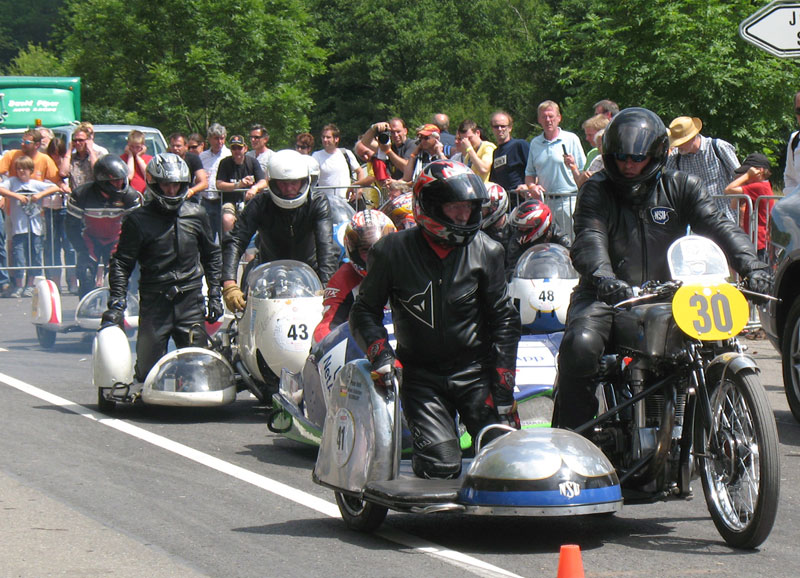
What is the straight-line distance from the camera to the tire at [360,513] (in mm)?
6008

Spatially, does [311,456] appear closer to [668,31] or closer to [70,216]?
[70,216]

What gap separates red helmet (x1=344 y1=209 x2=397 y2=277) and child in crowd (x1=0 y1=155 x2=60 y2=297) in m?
10.2

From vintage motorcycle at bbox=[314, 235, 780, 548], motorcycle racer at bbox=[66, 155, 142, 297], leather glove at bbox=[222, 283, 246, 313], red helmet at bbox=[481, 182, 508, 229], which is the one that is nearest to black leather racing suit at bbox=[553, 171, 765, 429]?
vintage motorcycle at bbox=[314, 235, 780, 548]

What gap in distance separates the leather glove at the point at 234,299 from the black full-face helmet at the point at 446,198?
400 cm

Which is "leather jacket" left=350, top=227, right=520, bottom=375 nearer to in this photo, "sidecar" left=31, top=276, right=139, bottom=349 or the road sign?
→ the road sign

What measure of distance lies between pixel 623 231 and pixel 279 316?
386 cm

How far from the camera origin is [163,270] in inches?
416

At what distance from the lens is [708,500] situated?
562 cm

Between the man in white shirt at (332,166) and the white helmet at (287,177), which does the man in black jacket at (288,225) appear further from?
the man in white shirt at (332,166)

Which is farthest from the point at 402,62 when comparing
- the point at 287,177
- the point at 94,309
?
the point at 287,177

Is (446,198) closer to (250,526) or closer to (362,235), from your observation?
(250,526)

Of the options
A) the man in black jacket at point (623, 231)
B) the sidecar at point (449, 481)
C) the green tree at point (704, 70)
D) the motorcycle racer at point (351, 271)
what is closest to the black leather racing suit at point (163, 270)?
the motorcycle racer at point (351, 271)

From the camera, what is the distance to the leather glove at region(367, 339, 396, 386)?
5.98 metres

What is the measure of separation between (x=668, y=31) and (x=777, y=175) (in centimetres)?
938
